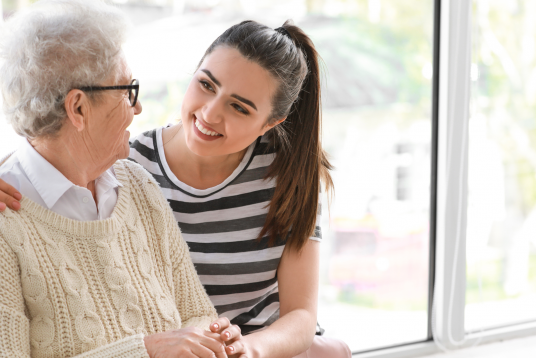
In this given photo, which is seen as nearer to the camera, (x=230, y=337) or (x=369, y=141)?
(x=230, y=337)

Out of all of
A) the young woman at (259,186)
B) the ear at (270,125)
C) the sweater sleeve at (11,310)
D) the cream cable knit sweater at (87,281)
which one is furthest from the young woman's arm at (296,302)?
the sweater sleeve at (11,310)

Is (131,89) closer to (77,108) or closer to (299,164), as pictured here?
(77,108)

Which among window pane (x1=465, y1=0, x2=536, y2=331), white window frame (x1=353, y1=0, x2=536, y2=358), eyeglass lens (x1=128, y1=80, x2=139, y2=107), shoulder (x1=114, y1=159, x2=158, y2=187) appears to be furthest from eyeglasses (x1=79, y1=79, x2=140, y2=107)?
window pane (x1=465, y1=0, x2=536, y2=331)

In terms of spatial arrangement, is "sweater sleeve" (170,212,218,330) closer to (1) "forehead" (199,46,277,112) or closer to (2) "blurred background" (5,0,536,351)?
(1) "forehead" (199,46,277,112)

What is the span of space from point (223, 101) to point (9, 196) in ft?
1.94

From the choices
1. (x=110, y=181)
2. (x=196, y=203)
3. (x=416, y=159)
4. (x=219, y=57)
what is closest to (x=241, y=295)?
(x=196, y=203)

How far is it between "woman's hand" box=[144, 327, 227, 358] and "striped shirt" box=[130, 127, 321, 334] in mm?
390

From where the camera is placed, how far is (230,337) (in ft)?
4.22

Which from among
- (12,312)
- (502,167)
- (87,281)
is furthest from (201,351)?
(502,167)

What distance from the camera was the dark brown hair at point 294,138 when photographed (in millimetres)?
1527

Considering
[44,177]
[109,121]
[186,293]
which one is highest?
[109,121]

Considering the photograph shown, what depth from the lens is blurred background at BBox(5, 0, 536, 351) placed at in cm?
219

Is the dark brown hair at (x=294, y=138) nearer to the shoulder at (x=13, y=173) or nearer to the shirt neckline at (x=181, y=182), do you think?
the shirt neckline at (x=181, y=182)

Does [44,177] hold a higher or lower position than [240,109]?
lower
